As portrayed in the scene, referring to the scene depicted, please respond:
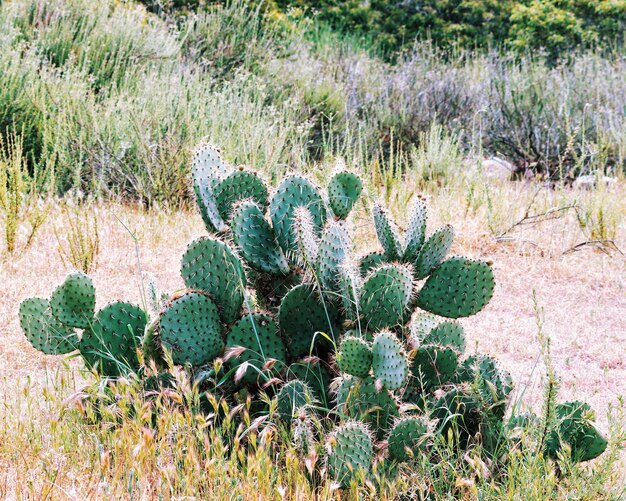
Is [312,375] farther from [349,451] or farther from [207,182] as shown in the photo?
[207,182]

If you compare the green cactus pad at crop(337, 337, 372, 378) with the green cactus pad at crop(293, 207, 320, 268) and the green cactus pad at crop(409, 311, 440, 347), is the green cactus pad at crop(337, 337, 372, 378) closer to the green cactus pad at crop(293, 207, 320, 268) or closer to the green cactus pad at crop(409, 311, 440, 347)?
the green cactus pad at crop(293, 207, 320, 268)

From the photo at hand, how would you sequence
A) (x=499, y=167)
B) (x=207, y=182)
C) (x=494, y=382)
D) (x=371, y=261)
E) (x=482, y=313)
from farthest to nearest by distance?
1. (x=499, y=167)
2. (x=482, y=313)
3. (x=207, y=182)
4. (x=371, y=261)
5. (x=494, y=382)

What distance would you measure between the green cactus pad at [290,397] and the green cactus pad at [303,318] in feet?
0.68

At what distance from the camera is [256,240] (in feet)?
8.45

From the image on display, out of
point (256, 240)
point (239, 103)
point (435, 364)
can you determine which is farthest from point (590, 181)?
point (256, 240)

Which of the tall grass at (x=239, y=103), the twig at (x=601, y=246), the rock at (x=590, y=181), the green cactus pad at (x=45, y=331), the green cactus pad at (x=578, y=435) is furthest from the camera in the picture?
the tall grass at (x=239, y=103)

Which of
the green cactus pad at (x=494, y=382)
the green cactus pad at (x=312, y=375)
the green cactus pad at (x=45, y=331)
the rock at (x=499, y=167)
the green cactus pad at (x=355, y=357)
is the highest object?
the green cactus pad at (x=355, y=357)

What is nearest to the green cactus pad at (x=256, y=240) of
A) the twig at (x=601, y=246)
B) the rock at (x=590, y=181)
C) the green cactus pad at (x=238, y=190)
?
the green cactus pad at (x=238, y=190)

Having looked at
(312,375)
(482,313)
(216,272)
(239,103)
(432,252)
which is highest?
(432,252)

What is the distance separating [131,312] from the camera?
271 cm

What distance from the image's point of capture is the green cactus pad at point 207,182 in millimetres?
2801

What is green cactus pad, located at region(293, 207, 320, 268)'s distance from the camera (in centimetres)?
238

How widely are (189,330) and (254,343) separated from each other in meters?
0.22

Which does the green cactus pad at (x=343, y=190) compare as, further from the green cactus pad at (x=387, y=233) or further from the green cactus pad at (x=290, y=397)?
the green cactus pad at (x=290, y=397)
